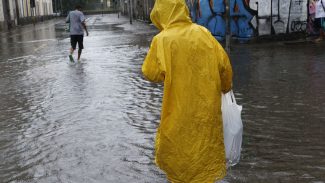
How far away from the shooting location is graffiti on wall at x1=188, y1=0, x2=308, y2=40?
15.9 m

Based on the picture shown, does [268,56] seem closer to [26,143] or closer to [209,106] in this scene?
[26,143]

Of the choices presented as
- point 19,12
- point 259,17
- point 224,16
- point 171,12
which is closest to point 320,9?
point 259,17

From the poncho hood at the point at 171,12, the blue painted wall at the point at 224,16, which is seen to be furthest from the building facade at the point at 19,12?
the poncho hood at the point at 171,12

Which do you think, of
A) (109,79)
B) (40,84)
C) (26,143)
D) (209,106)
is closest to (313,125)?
(209,106)

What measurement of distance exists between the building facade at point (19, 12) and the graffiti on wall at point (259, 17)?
2616cm

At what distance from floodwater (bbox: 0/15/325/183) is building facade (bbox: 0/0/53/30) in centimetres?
2921

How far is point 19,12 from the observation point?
4797cm

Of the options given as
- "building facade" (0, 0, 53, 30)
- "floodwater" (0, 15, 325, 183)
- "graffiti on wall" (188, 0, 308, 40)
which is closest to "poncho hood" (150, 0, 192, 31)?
"floodwater" (0, 15, 325, 183)

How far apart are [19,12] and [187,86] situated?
4778cm

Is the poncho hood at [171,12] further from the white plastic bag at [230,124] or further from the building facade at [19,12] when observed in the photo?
the building facade at [19,12]

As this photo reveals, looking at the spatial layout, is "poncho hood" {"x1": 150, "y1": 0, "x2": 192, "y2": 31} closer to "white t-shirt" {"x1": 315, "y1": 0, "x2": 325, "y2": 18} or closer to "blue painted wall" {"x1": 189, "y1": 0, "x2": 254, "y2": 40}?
"blue painted wall" {"x1": 189, "y1": 0, "x2": 254, "y2": 40}

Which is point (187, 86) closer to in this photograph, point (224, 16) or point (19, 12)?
point (224, 16)

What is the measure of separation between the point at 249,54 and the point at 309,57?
1.79 meters

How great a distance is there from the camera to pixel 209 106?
3.42 meters
